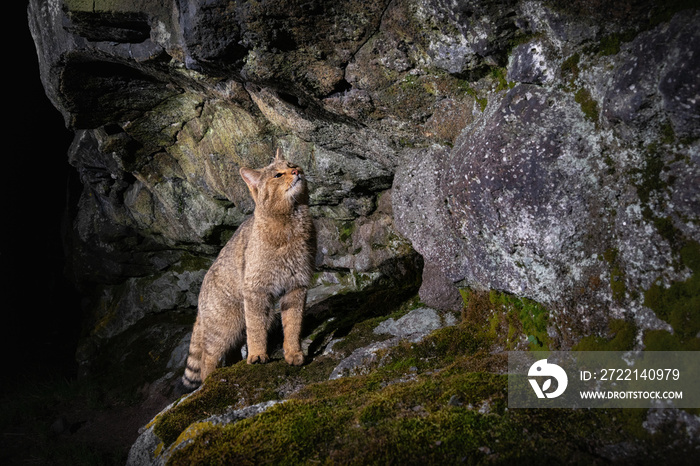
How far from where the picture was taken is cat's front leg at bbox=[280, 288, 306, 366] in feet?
17.4

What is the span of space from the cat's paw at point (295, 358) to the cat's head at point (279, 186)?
158cm

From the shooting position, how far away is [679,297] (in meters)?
2.79

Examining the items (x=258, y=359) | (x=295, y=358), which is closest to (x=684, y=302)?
(x=295, y=358)

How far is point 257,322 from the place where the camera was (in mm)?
5629

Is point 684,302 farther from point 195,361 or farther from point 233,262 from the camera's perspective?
point 195,361

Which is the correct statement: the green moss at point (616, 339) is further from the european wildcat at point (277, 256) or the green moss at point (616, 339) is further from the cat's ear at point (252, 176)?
the cat's ear at point (252, 176)

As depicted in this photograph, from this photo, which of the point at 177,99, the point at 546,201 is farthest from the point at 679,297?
the point at 177,99

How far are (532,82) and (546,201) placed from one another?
0.95 metres

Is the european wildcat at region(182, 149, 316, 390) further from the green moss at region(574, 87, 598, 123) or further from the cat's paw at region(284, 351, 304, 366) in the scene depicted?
the green moss at region(574, 87, 598, 123)

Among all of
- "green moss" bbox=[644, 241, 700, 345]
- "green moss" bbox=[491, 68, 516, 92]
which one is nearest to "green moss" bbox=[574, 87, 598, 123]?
"green moss" bbox=[491, 68, 516, 92]

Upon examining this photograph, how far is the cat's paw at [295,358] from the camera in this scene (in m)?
5.22

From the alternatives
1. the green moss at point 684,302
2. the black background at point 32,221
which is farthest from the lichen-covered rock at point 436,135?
the black background at point 32,221

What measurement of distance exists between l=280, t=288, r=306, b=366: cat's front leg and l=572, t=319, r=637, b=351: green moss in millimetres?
2999

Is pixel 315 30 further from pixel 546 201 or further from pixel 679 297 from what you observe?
pixel 679 297
